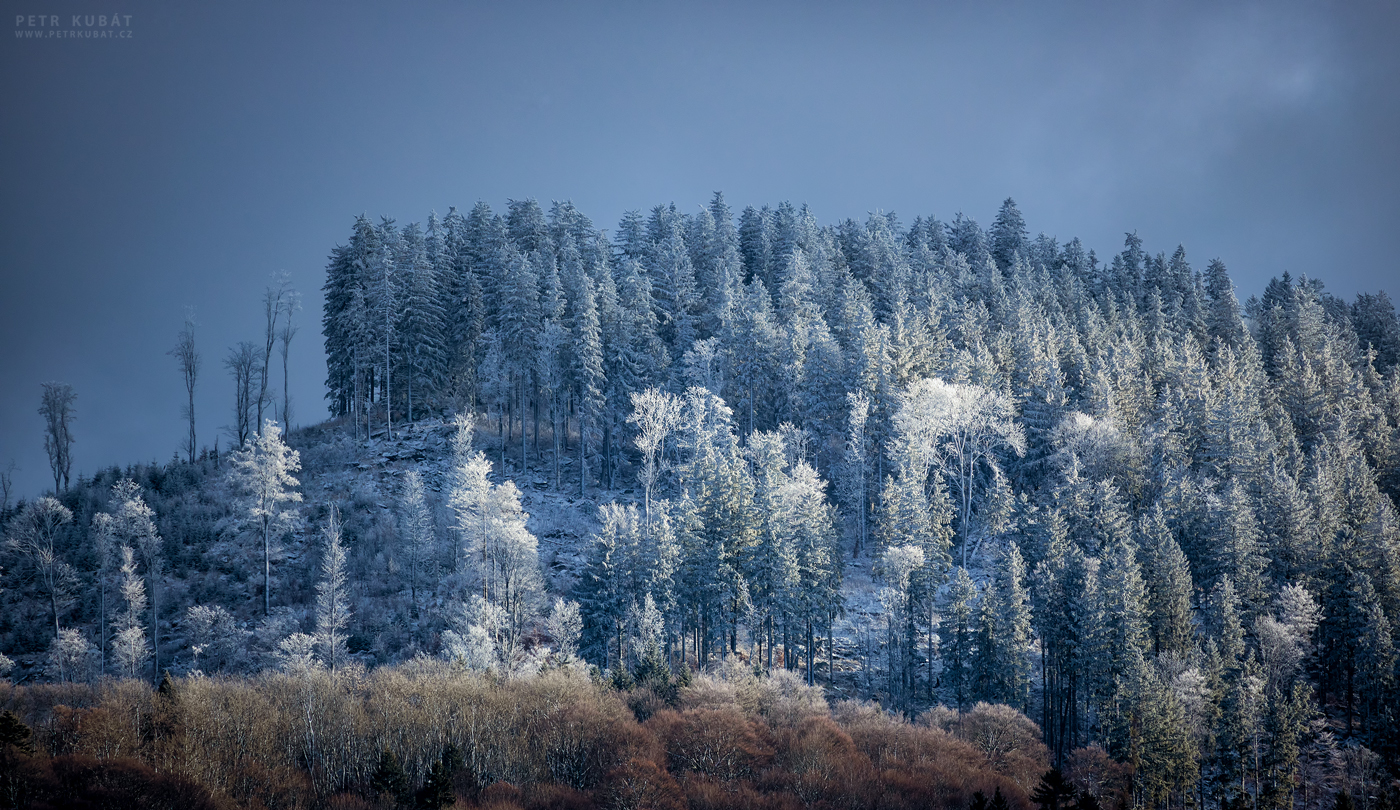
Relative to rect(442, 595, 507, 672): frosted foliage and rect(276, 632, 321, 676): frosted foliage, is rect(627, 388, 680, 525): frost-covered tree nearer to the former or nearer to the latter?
rect(442, 595, 507, 672): frosted foliage

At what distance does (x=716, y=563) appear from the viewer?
52.4 meters

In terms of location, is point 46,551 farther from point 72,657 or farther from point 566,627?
point 566,627

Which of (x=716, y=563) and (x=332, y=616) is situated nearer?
(x=332, y=616)

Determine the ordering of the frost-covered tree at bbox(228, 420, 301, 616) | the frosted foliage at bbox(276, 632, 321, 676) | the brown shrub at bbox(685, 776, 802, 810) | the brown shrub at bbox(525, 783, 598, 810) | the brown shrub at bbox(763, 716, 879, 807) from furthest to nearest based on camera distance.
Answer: the frost-covered tree at bbox(228, 420, 301, 616)
the frosted foliage at bbox(276, 632, 321, 676)
the brown shrub at bbox(763, 716, 879, 807)
the brown shrub at bbox(685, 776, 802, 810)
the brown shrub at bbox(525, 783, 598, 810)

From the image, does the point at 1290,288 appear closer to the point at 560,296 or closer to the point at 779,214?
the point at 779,214

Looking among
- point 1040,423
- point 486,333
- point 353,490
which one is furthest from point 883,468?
point 353,490

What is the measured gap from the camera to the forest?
4112cm

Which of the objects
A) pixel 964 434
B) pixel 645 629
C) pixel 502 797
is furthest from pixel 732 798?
pixel 964 434

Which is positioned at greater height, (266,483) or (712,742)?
(266,483)

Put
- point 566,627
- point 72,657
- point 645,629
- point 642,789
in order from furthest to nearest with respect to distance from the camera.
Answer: point 566,627, point 645,629, point 72,657, point 642,789

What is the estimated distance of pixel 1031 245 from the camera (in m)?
113

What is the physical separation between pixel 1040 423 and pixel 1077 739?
27541 mm

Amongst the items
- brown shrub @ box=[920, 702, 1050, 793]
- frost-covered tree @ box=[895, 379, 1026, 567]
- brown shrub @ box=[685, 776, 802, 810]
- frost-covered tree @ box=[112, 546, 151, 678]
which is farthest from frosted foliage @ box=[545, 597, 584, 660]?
frost-covered tree @ box=[895, 379, 1026, 567]

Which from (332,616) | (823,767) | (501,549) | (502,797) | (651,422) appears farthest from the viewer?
(651,422)
